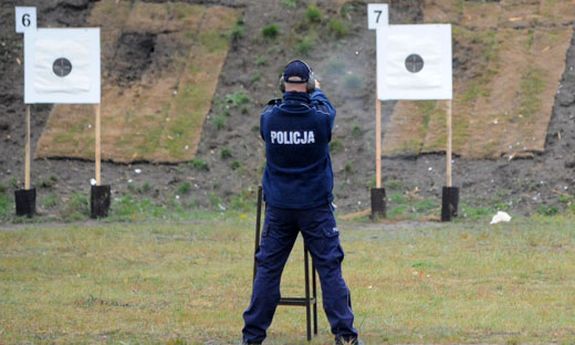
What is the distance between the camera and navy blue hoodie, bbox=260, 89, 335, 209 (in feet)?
27.0

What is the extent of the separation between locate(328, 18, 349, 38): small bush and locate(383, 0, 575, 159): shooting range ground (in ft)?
4.97

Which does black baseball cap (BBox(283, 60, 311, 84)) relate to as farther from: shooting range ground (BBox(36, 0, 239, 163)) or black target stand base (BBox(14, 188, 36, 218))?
shooting range ground (BBox(36, 0, 239, 163))

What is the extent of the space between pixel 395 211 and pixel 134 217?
12.8 ft

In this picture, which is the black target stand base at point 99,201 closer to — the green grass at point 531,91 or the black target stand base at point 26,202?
the black target stand base at point 26,202

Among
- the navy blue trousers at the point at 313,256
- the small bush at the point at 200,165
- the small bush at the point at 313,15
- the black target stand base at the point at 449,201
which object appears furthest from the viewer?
the small bush at the point at 313,15

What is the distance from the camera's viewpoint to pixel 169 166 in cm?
1984

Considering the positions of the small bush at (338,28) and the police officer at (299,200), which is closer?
the police officer at (299,200)

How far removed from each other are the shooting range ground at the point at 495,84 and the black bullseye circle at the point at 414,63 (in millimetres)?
1835

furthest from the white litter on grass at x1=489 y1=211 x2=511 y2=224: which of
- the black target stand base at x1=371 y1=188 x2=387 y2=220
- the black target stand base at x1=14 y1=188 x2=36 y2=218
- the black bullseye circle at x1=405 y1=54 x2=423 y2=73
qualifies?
the black target stand base at x1=14 y1=188 x2=36 y2=218

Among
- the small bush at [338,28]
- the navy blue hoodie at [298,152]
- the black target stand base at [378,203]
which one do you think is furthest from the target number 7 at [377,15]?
the navy blue hoodie at [298,152]

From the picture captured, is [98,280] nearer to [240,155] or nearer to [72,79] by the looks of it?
[72,79]

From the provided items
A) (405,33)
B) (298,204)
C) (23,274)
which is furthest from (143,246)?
(298,204)

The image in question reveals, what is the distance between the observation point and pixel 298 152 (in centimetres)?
826

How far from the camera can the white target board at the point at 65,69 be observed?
720 inches
